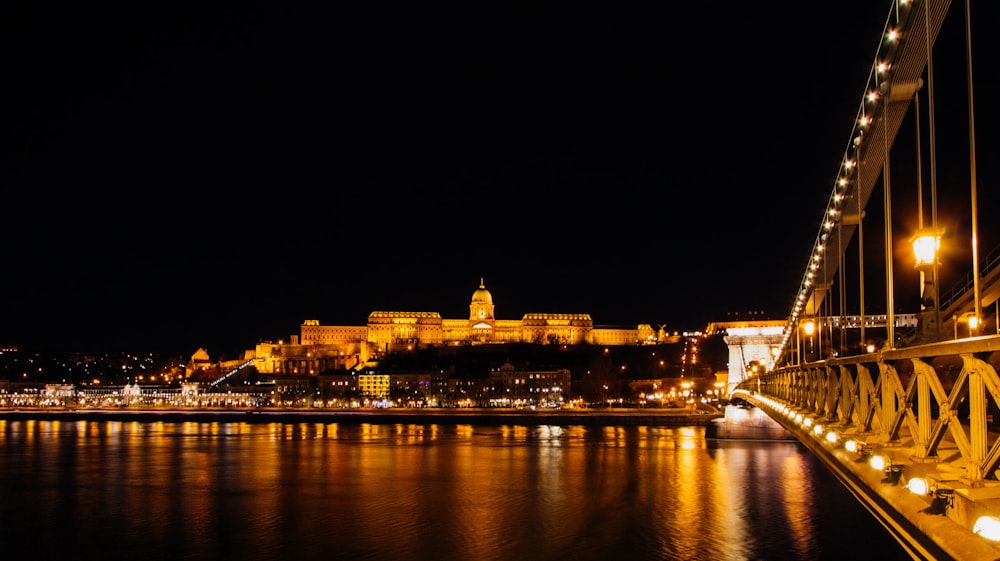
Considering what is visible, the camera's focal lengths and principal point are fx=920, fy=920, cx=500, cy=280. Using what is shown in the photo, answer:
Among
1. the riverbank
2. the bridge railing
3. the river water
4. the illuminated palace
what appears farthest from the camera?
the illuminated palace

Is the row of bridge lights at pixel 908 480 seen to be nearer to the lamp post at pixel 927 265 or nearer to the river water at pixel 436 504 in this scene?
the lamp post at pixel 927 265

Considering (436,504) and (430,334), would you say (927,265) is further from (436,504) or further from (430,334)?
(430,334)

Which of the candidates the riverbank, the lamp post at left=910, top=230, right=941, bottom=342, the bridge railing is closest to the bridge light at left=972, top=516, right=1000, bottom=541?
the bridge railing

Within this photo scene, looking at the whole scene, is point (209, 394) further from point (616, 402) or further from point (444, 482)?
point (444, 482)

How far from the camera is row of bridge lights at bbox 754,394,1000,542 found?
10.5 feet

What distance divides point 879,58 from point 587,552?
1229cm

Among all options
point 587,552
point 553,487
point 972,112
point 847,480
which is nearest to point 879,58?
point 972,112

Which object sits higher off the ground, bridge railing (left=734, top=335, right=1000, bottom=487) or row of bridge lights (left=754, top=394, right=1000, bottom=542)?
bridge railing (left=734, top=335, right=1000, bottom=487)

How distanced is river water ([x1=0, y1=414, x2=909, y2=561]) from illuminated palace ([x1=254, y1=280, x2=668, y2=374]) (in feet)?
280

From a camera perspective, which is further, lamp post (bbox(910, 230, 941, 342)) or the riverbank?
the riverbank

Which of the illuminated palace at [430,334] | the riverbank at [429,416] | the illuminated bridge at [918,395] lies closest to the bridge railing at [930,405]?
the illuminated bridge at [918,395]

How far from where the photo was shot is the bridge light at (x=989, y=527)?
3150 millimetres

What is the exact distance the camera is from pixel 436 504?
2369 centimetres

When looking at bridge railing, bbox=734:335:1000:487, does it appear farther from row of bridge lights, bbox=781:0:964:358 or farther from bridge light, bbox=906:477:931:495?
row of bridge lights, bbox=781:0:964:358
